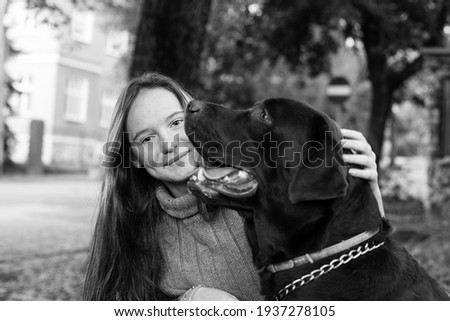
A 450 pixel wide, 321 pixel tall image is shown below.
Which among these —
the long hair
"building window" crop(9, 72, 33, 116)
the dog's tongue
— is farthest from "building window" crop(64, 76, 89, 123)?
the dog's tongue

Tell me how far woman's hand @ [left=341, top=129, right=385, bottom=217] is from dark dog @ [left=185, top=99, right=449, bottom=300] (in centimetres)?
5

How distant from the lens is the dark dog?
7.54 ft

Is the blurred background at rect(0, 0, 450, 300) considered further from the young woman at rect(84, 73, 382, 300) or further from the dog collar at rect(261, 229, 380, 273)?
the dog collar at rect(261, 229, 380, 273)

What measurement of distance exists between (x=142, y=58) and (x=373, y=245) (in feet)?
12.2

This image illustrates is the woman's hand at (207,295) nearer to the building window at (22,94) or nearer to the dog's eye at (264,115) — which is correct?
the dog's eye at (264,115)

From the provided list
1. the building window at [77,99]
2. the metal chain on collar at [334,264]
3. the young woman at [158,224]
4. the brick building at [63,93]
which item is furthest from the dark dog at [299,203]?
the building window at [77,99]

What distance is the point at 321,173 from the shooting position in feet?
7.49

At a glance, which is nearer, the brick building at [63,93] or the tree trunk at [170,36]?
the tree trunk at [170,36]

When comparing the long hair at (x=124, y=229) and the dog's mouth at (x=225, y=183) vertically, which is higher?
the dog's mouth at (x=225, y=183)

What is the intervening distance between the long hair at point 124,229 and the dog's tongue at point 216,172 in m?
0.72

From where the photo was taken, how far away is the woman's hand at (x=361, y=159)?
97.3 inches

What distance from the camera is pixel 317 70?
16.2 metres
